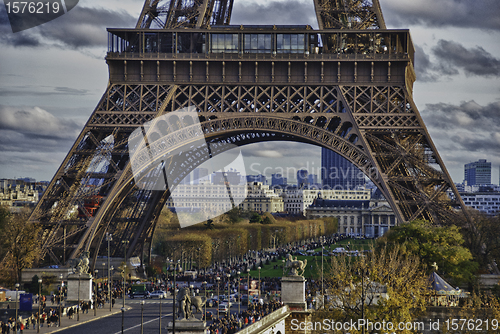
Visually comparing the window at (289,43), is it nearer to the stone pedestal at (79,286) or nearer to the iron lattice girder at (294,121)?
the iron lattice girder at (294,121)

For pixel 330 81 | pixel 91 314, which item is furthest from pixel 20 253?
pixel 330 81

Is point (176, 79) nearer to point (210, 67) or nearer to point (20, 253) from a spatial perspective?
point (210, 67)

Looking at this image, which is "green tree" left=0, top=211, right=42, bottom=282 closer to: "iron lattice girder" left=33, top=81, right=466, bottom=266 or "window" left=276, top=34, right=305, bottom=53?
"iron lattice girder" left=33, top=81, right=466, bottom=266

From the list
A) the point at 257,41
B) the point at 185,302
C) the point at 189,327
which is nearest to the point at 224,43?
the point at 257,41

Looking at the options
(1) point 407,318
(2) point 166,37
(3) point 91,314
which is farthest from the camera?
(2) point 166,37

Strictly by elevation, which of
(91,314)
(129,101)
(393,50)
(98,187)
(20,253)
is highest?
(393,50)

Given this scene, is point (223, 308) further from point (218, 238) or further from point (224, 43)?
point (218, 238)
